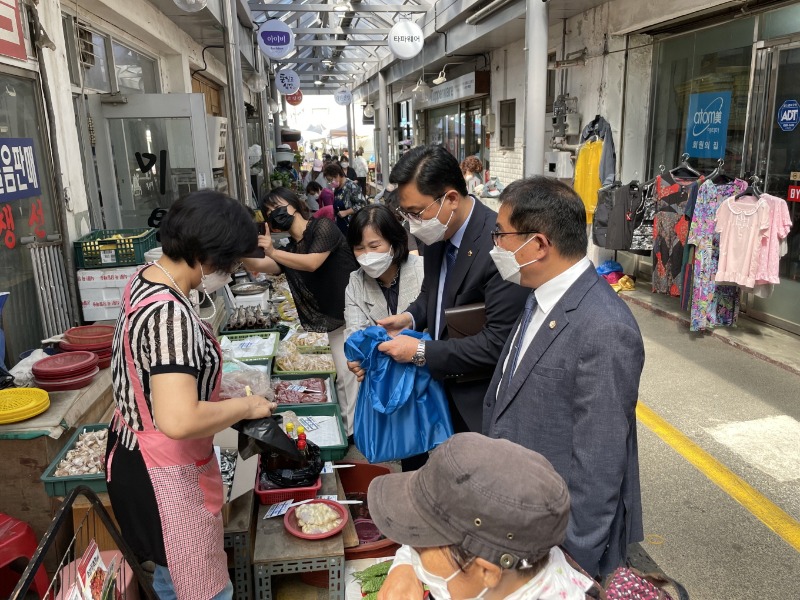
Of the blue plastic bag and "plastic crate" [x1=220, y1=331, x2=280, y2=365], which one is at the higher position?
the blue plastic bag

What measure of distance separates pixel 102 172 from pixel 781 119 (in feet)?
23.2

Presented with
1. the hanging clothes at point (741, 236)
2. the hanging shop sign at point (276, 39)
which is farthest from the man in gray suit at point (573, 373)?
the hanging shop sign at point (276, 39)

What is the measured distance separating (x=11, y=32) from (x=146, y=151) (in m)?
2.64

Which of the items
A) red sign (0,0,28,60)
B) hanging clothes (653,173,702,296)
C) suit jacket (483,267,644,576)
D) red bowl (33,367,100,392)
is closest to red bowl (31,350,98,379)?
red bowl (33,367,100,392)

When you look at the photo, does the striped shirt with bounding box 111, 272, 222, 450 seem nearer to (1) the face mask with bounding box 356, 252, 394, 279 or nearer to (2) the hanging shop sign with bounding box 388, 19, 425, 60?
(1) the face mask with bounding box 356, 252, 394, 279

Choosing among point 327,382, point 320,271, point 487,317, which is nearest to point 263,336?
point 327,382

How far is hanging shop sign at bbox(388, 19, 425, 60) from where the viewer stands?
38.3 ft

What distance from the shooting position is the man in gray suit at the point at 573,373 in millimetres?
1785

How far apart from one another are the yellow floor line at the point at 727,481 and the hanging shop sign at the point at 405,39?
9.04 m

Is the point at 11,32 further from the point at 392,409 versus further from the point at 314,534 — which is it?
the point at 314,534

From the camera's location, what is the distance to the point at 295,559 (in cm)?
266

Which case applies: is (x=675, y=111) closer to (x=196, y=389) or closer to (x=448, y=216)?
(x=448, y=216)

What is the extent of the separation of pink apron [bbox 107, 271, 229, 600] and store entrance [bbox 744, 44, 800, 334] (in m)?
6.30

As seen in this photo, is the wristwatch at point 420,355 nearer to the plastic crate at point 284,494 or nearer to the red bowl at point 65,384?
the plastic crate at point 284,494
